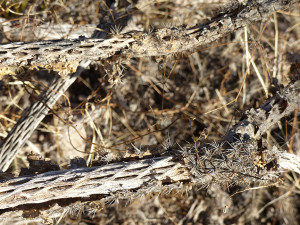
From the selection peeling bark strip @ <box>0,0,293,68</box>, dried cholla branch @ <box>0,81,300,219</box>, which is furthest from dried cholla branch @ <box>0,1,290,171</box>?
dried cholla branch @ <box>0,81,300,219</box>

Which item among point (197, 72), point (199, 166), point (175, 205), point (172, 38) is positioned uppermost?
point (172, 38)

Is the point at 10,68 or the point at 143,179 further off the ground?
the point at 10,68

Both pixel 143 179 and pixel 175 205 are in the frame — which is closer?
pixel 143 179

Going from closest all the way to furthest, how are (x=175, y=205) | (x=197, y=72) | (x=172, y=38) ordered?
(x=172, y=38) < (x=175, y=205) < (x=197, y=72)

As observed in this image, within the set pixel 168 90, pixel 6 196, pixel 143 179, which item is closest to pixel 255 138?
pixel 143 179

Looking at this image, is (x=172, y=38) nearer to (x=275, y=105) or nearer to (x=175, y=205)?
(x=275, y=105)

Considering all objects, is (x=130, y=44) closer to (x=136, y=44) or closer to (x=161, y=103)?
Result: (x=136, y=44)

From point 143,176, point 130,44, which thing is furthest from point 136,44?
point 143,176
